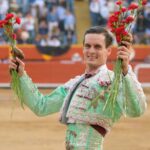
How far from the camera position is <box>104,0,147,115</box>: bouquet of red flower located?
3203 millimetres

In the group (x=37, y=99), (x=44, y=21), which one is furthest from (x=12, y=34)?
(x=44, y=21)

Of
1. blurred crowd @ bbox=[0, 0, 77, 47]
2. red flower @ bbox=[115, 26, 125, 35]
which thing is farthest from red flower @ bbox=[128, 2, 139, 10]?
blurred crowd @ bbox=[0, 0, 77, 47]

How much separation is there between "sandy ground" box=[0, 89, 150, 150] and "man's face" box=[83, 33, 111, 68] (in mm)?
3846

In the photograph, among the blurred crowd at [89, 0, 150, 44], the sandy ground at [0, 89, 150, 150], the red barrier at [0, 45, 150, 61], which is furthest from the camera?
the blurred crowd at [89, 0, 150, 44]

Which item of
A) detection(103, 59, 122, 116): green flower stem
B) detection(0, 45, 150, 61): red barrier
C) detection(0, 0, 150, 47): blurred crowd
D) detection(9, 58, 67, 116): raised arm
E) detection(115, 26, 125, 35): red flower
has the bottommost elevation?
detection(0, 45, 150, 61): red barrier

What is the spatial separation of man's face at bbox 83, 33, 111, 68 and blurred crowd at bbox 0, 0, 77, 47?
38.0 ft

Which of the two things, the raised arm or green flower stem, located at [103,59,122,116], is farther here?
the raised arm

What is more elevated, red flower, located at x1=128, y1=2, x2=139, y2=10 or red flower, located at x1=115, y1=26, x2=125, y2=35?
red flower, located at x1=128, y1=2, x2=139, y2=10

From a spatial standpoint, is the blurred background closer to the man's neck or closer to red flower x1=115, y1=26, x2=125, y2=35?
the man's neck

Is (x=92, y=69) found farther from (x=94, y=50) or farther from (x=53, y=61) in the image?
(x=53, y=61)

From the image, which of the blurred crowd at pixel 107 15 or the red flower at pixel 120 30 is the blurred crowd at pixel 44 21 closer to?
the blurred crowd at pixel 107 15

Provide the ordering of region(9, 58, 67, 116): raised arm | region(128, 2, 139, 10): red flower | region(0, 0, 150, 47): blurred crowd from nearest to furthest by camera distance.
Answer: region(128, 2, 139, 10): red flower
region(9, 58, 67, 116): raised arm
region(0, 0, 150, 47): blurred crowd

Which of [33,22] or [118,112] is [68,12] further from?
[118,112]

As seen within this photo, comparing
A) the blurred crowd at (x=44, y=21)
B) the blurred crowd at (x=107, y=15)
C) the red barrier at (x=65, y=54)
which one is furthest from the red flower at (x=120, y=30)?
the blurred crowd at (x=107, y=15)
